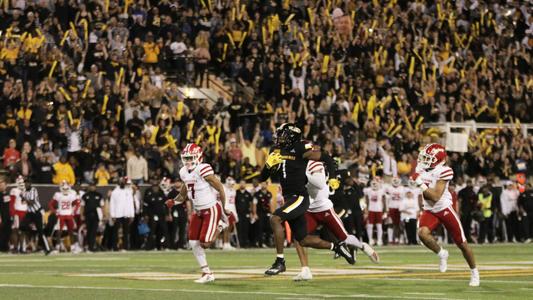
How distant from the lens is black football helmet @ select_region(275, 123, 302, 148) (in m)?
15.5

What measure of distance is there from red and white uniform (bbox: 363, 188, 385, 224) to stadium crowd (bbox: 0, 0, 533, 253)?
66 centimetres

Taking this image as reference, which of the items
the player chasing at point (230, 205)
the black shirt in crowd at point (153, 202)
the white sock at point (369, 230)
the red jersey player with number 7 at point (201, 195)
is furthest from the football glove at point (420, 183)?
the white sock at point (369, 230)

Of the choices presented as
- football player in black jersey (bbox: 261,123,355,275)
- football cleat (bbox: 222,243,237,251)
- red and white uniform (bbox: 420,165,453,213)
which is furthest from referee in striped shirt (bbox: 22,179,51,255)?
red and white uniform (bbox: 420,165,453,213)

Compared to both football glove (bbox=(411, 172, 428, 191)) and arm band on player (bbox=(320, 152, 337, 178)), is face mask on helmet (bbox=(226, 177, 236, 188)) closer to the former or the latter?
arm band on player (bbox=(320, 152, 337, 178))

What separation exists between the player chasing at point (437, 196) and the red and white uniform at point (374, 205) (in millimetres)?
16012

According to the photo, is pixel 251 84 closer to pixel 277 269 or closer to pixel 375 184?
pixel 375 184

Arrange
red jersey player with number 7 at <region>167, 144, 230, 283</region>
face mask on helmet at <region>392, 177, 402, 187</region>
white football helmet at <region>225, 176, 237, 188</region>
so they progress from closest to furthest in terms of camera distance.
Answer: red jersey player with number 7 at <region>167, 144, 230, 283</region>, white football helmet at <region>225, 176, 237, 188</region>, face mask on helmet at <region>392, 177, 402, 187</region>

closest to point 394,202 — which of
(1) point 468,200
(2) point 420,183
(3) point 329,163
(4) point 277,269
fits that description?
(1) point 468,200

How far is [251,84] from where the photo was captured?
3425 cm

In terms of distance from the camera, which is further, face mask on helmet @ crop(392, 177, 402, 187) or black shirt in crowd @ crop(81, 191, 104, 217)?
face mask on helmet @ crop(392, 177, 402, 187)

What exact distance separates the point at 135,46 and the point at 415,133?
8406mm

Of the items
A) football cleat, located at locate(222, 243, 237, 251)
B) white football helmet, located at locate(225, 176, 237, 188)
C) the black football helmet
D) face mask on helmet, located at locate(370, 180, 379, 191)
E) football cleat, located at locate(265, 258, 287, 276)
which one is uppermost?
the black football helmet

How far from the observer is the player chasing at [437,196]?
579 inches

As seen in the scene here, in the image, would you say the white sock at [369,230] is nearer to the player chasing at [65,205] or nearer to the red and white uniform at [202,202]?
the player chasing at [65,205]
